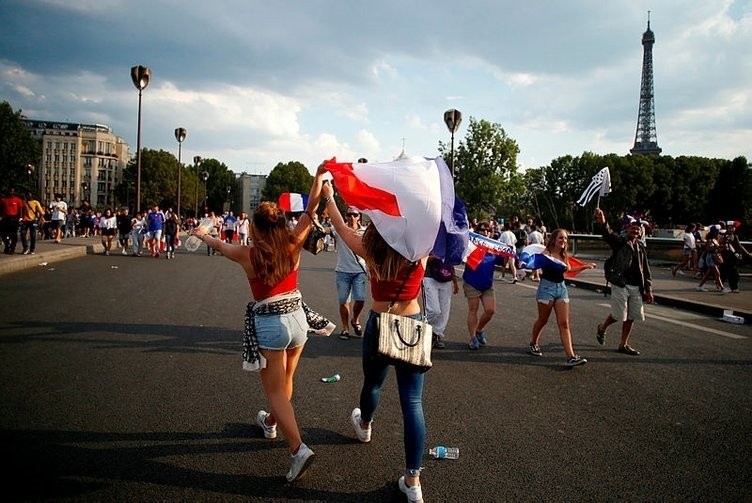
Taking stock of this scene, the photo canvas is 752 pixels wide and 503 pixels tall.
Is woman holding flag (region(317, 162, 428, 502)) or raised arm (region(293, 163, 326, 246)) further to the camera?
raised arm (region(293, 163, 326, 246))

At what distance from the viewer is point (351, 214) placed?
7.23 metres

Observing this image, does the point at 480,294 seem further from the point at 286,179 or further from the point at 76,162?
the point at 76,162

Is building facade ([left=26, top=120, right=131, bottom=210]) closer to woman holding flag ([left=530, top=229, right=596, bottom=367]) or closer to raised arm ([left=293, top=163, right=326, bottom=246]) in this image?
woman holding flag ([left=530, top=229, right=596, bottom=367])

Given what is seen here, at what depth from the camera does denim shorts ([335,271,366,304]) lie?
24.5ft

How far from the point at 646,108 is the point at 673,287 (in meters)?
82.6

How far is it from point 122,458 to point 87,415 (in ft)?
3.15

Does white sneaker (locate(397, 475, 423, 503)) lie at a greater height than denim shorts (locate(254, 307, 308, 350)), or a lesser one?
lesser

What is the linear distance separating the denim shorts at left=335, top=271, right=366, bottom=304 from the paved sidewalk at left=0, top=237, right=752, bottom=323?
15.6ft

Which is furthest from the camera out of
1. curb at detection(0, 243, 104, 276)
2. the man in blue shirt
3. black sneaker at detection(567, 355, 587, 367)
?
the man in blue shirt

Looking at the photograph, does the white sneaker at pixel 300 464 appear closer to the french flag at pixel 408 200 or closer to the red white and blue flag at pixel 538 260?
the french flag at pixel 408 200

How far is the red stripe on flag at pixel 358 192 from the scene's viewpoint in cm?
326

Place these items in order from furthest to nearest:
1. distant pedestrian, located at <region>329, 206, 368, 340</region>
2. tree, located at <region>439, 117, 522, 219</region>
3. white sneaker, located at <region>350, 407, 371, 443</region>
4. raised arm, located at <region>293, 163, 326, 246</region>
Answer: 1. tree, located at <region>439, 117, 522, 219</region>
2. distant pedestrian, located at <region>329, 206, 368, 340</region>
3. white sneaker, located at <region>350, 407, 371, 443</region>
4. raised arm, located at <region>293, 163, 326, 246</region>

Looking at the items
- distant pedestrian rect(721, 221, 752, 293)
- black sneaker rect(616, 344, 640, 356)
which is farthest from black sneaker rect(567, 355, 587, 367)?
distant pedestrian rect(721, 221, 752, 293)

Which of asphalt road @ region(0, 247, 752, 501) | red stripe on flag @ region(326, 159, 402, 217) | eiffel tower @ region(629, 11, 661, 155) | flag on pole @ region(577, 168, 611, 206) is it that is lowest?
asphalt road @ region(0, 247, 752, 501)
